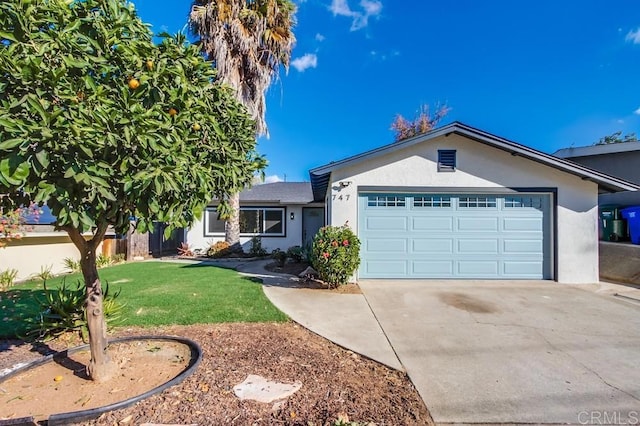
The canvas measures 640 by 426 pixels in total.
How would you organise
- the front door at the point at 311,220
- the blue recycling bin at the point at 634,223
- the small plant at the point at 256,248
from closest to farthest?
the blue recycling bin at the point at 634,223 → the small plant at the point at 256,248 → the front door at the point at 311,220

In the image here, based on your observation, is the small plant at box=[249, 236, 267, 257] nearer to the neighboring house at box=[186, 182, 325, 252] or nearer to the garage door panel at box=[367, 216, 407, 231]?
the neighboring house at box=[186, 182, 325, 252]

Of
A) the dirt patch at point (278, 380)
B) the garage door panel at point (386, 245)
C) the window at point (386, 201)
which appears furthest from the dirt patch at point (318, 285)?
the dirt patch at point (278, 380)

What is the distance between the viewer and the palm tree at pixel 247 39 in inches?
483

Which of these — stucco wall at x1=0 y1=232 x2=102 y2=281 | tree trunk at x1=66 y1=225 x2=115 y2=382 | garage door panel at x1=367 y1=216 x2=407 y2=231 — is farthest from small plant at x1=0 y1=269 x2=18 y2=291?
garage door panel at x1=367 y1=216 x2=407 y2=231

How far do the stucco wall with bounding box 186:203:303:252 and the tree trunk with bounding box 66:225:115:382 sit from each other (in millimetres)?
12203

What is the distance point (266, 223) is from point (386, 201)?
8.38m

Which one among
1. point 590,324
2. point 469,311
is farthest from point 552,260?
point 469,311

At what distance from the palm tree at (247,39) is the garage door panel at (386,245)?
635 cm

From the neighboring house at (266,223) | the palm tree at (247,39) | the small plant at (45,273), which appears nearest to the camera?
the small plant at (45,273)

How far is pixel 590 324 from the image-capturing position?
17.5ft

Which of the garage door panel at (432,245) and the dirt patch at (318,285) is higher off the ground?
the garage door panel at (432,245)

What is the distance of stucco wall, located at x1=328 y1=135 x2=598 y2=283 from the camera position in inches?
340

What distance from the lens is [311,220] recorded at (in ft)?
53.8

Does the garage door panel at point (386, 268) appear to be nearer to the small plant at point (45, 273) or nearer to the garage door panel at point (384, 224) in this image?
the garage door panel at point (384, 224)
